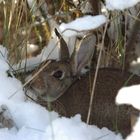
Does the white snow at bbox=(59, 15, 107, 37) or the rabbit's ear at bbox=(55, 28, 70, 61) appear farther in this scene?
the rabbit's ear at bbox=(55, 28, 70, 61)

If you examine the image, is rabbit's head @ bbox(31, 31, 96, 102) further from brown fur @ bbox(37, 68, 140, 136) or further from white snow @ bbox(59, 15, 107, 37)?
white snow @ bbox(59, 15, 107, 37)

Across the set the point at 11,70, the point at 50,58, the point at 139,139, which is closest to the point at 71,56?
the point at 50,58

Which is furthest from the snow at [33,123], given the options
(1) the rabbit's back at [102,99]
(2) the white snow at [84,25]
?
(2) the white snow at [84,25]

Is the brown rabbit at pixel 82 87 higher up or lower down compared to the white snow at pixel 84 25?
lower down

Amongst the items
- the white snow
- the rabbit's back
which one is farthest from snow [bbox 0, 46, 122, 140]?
the white snow

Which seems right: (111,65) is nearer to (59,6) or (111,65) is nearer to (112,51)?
(112,51)

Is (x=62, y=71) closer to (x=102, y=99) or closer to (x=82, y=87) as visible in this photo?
(x=82, y=87)

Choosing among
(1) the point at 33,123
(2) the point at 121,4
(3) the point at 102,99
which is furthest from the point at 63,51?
(2) the point at 121,4

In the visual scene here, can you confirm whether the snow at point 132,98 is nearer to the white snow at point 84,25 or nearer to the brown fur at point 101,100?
the white snow at point 84,25
